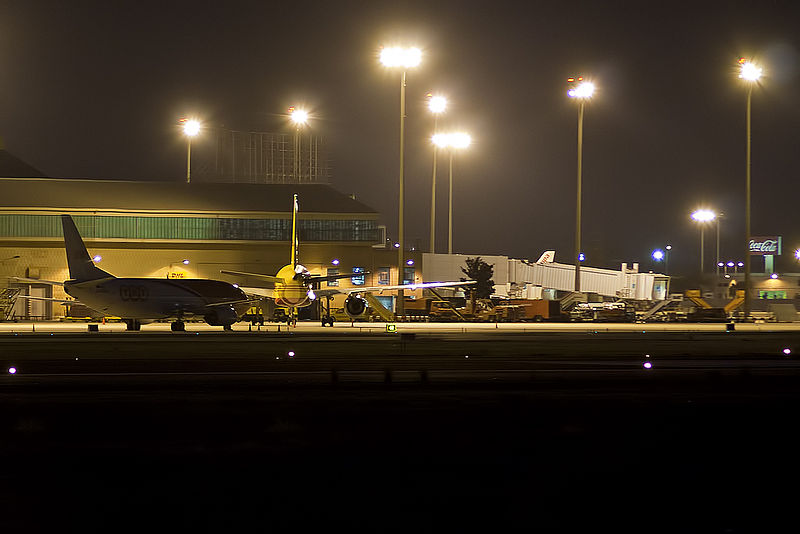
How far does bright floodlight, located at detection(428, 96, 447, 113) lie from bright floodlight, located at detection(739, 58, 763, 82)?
27042mm

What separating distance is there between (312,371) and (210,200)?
71343 millimetres

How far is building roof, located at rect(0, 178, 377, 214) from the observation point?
93.8 meters

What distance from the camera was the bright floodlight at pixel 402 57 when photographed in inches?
2854

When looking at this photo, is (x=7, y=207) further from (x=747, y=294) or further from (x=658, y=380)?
(x=658, y=380)

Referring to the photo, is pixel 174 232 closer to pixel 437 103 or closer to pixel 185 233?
pixel 185 233

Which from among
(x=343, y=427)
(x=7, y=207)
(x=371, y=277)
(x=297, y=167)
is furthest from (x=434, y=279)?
(x=343, y=427)

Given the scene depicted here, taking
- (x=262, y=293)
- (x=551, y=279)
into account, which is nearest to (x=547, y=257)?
(x=551, y=279)

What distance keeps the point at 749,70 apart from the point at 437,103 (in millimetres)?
28355

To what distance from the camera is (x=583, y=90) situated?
8519 cm

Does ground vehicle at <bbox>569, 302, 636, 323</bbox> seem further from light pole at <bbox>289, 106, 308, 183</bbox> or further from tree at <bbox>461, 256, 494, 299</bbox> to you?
light pole at <bbox>289, 106, 308, 183</bbox>

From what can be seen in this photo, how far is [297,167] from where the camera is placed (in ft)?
381

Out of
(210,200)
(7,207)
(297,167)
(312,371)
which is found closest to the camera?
(312,371)

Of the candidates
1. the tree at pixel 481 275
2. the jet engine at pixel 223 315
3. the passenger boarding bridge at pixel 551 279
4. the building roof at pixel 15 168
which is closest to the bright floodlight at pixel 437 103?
the tree at pixel 481 275

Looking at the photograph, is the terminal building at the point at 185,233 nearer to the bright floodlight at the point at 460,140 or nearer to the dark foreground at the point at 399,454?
the bright floodlight at the point at 460,140
